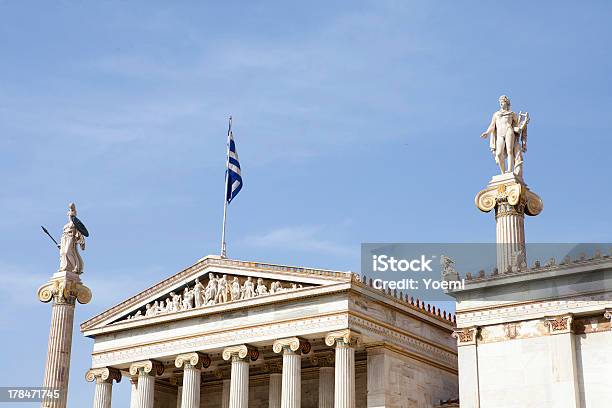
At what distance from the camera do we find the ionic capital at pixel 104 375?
2280 inches

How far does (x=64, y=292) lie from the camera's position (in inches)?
2435

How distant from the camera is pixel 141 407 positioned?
5606cm

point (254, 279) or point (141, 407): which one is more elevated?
point (254, 279)

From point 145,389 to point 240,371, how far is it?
626 cm

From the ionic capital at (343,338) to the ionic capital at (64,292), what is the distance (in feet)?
59.1

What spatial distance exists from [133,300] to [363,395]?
13.3m

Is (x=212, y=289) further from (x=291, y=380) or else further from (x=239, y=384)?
A: (x=291, y=380)

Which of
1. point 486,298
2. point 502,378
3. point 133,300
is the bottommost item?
point 502,378

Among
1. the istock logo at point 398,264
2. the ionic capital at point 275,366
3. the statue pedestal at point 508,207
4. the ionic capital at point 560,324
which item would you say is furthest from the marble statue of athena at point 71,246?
the ionic capital at point 560,324

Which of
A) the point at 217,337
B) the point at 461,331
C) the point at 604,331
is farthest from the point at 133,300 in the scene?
the point at 604,331

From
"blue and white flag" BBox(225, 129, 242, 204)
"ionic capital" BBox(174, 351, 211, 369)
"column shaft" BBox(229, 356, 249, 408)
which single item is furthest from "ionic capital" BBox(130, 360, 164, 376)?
"blue and white flag" BBox(225, 129, 242, 204)

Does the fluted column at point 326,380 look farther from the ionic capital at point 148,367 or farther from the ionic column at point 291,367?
the ionic capital at point 148,367

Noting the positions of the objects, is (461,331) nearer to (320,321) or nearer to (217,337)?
(320,321)

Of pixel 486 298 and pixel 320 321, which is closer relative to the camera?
pixel 486 298
